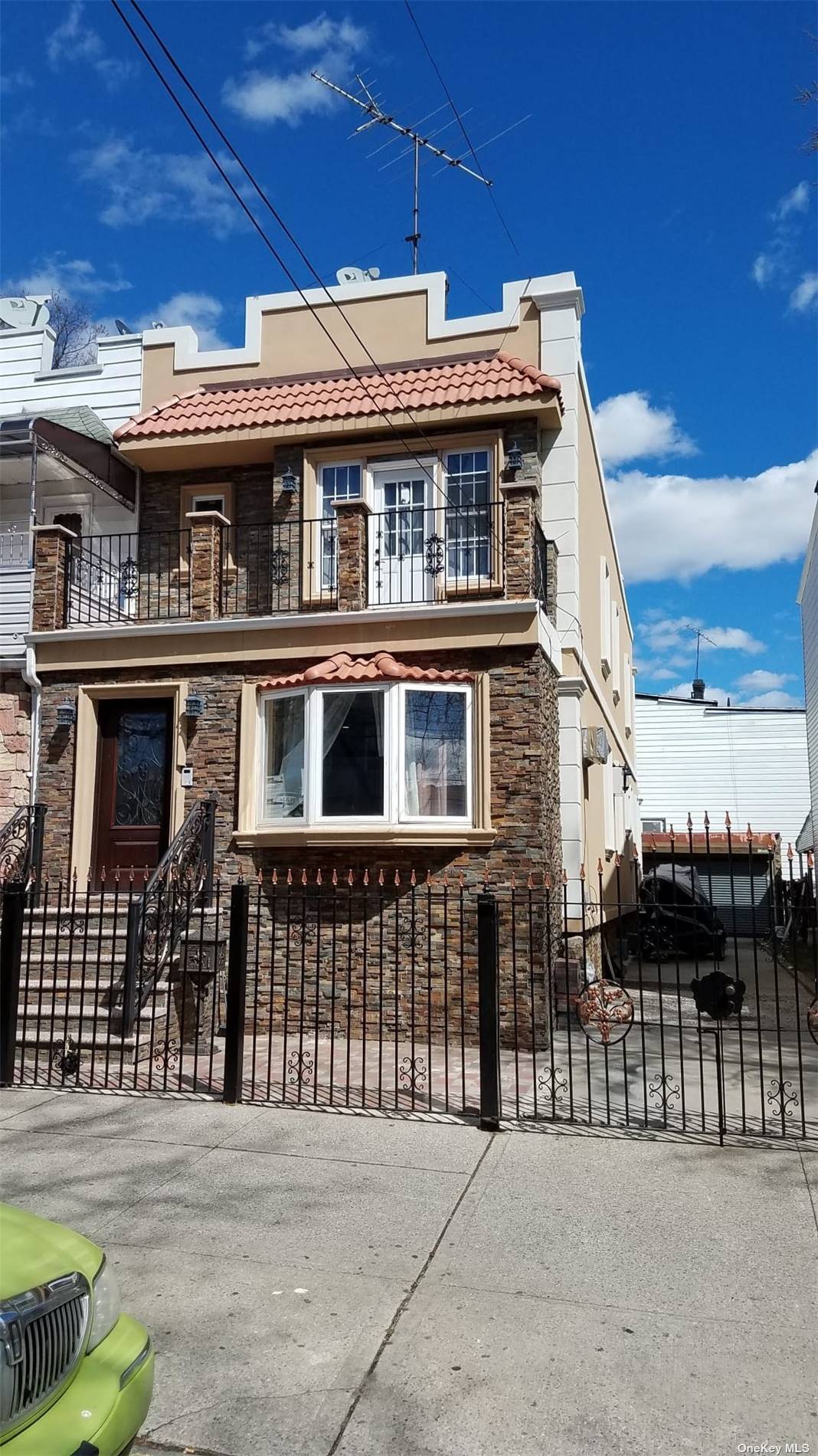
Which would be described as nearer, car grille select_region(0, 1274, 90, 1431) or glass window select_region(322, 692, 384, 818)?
car grille select_region(0, 1274, 90, 1431)

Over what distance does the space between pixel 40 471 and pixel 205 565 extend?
3.12m

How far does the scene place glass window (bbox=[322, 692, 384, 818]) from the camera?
10523mm

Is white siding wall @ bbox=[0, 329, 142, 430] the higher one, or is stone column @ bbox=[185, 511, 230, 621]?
white siding wall @ bbox=[0, 329, 142, 430]

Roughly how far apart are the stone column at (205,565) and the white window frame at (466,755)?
2.77m

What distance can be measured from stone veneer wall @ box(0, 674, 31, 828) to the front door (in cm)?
443

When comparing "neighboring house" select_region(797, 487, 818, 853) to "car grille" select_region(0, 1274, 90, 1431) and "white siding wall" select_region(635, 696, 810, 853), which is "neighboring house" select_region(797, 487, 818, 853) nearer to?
"white siding wall" select_region(635, 696, 810, 853)

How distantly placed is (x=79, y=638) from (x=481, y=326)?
623 centimetres

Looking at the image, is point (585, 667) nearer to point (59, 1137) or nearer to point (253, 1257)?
point (59, 1137)

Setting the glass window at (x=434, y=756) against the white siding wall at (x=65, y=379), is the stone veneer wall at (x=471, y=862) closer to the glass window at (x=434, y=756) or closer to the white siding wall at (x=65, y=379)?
the glass window at (x=434, y=756)

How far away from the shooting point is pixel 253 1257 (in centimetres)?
486

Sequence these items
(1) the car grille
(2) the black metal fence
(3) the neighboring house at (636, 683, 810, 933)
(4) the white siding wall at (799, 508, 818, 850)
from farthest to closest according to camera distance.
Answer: (3) the neighboring house at (636, 683, 810, 933) < (4) the white siding wall at (799, 508, 818, 850) < (2) the black metal fence < (1) the car grille

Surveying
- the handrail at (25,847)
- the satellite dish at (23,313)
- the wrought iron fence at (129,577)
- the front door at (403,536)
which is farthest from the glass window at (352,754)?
the satellite dish at (23,313)

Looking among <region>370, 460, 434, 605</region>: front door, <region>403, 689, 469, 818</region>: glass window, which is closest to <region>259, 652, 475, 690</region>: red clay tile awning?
<region>403, 689, 469, 818</region>: glass window

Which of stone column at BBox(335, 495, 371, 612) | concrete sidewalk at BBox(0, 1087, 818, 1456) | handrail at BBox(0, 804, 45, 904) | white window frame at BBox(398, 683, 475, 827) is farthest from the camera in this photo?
handrail at BBox(0, 804, 45, 904)
